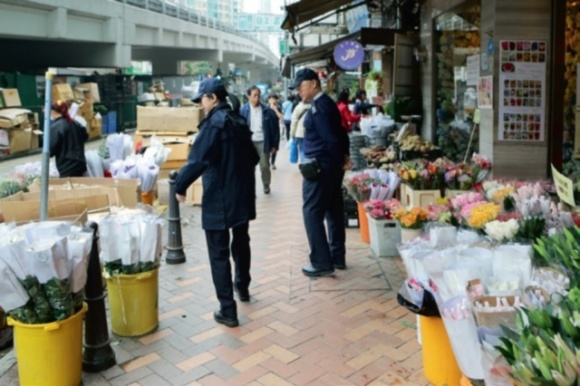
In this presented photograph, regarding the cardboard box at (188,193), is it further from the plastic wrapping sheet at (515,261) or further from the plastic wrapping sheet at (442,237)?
the plastic wrapping sheet at (515,261)

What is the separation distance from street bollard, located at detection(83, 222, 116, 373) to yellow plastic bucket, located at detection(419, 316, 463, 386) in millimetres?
2160

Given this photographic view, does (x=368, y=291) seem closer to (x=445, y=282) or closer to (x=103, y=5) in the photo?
(x=445, y=282)

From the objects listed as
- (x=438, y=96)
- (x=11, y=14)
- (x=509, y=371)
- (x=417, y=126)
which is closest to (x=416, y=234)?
(x=509, y=371)

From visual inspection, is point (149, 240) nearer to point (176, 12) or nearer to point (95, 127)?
point (95, 127)

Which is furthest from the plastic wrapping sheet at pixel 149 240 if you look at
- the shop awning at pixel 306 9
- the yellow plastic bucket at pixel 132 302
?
the shop awning at pixel 306 9

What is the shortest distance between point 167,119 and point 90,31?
504 inches

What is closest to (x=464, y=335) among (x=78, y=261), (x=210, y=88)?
(x=78, y=261)

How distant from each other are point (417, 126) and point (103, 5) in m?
16.1

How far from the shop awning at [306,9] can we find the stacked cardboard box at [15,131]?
31.9ft

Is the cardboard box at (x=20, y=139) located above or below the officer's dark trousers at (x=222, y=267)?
above

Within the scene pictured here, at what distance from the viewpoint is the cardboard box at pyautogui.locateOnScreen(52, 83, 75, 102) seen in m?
20.5

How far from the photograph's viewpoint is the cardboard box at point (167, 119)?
1161 centimetres

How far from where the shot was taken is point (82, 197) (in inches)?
223

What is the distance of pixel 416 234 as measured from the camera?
5.79 metres
